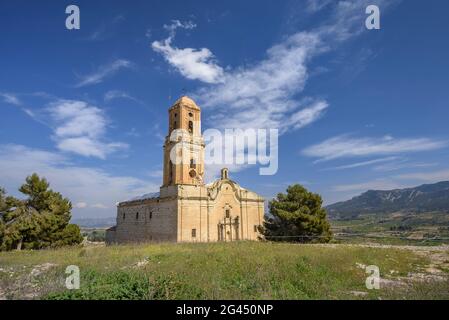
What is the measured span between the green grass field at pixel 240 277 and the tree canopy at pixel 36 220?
30.7 feet

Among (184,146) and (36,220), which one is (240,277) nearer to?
(36,220)

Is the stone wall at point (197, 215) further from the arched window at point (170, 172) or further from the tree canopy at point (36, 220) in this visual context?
the tree canopy at point (36, 220)

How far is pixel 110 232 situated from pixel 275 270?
106 ft

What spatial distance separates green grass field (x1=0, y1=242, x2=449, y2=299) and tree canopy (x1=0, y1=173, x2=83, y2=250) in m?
9.37

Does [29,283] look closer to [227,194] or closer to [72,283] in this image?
[72,283]

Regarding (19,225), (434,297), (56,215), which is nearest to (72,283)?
(434,297)

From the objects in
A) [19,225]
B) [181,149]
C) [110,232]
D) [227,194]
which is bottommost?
[110,232]

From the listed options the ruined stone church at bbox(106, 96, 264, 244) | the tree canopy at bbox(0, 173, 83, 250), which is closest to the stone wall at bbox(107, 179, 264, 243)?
the ruined stone church at bbox(106, 96, 264, 244)

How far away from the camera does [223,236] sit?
99.9 ft

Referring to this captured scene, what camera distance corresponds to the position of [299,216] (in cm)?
2639

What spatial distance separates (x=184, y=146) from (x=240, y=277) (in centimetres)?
2245

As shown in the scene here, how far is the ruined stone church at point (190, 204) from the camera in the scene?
93.2 feet

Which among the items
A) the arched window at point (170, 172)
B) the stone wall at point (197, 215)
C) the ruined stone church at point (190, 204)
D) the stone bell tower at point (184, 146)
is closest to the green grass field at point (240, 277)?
the stone wall at point (197, 215)
